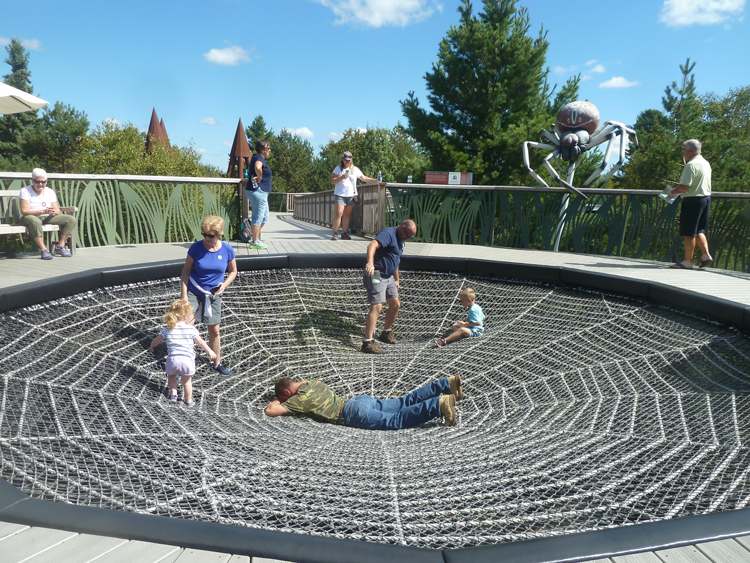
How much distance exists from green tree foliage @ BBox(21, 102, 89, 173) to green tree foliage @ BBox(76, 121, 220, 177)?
769cm

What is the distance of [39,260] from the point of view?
6.04 meters

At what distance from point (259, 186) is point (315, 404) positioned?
162 inches

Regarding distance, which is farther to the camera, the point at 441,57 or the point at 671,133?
the point at 671,133

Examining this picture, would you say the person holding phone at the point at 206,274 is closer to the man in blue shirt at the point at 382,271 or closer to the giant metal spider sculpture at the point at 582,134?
the man in blue shirt at the point at 382,271

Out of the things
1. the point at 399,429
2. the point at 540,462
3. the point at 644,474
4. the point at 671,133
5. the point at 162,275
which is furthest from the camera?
the point at 671,133

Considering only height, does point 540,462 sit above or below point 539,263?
below

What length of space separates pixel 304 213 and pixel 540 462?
1750cm

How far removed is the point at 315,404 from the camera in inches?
158

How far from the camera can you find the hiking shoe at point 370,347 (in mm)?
5789

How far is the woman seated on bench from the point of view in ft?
20.0

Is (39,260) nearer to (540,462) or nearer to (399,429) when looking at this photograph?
(399,429)

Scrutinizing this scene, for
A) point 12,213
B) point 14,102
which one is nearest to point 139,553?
point 12,213

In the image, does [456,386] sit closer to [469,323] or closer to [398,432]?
[398,432]

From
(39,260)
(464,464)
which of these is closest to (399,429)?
(464,464)
